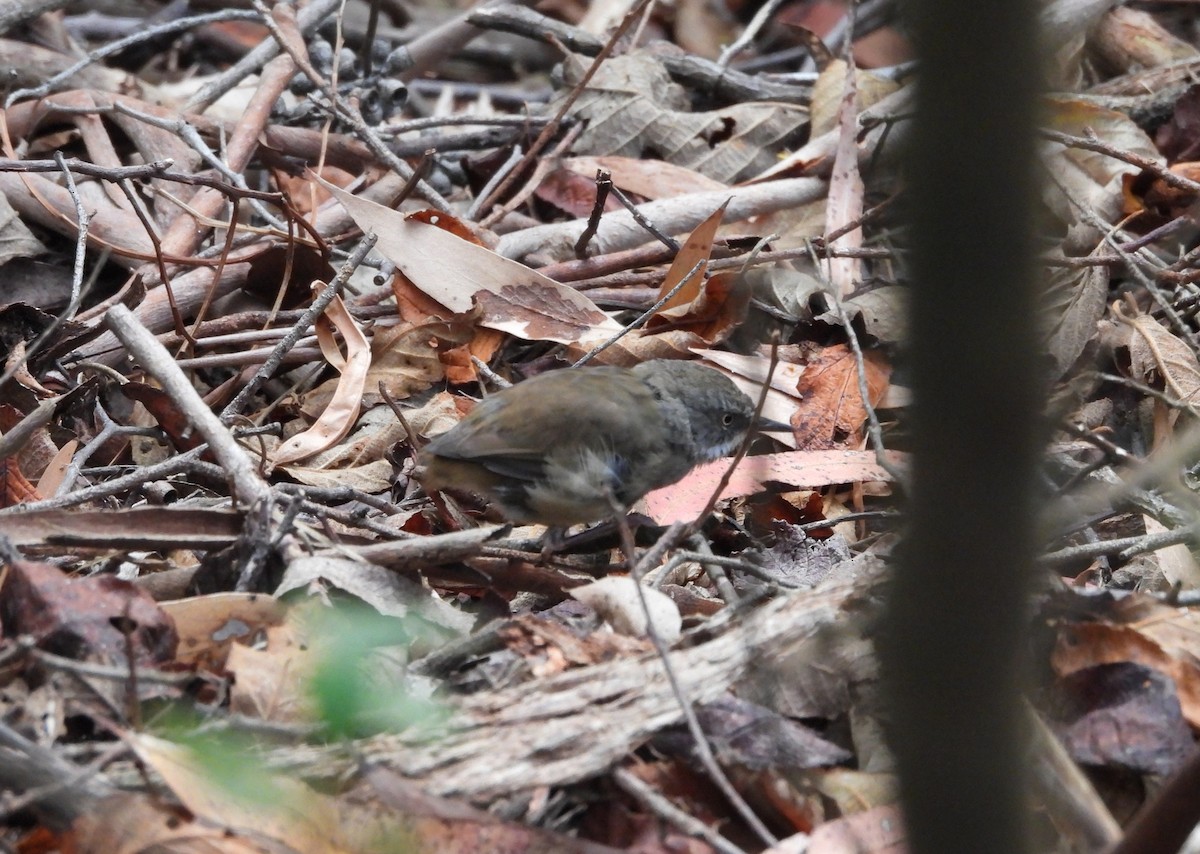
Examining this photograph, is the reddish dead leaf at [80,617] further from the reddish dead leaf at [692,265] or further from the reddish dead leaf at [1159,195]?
the reddish dead leaf at [1159,195]

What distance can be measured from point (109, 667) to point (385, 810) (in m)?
0.66

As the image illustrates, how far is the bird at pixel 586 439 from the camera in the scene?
12.4ft

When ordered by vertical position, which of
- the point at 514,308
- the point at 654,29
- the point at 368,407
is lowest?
the point at 368,407

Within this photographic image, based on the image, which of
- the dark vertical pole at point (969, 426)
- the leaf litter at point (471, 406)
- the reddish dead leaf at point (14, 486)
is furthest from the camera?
the reddish dead leaf at point (14, 486)

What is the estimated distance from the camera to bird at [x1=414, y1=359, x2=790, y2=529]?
379cm

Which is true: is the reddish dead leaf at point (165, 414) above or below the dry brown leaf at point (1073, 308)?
below

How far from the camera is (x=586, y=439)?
13.1 ft

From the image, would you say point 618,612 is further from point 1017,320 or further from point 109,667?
point 1017,320

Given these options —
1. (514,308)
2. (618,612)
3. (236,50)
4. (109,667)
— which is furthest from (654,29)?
(109,667)

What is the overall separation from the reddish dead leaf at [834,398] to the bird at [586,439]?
0.67 ft

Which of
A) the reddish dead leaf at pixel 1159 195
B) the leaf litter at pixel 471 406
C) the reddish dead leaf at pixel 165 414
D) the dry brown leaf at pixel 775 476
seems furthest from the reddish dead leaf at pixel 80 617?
the reddish dead leaf at pixel 1159 195

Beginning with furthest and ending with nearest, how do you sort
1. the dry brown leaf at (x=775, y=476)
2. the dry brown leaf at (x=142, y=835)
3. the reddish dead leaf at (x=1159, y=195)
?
the reddish dead leaf at (x=1159, y=195), the dry brown leaf at (x=775, y=476), the dry brown leaf at (x=142, y=835)

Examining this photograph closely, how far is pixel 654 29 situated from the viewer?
26.0 feet

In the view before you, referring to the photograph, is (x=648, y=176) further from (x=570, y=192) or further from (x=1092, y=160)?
(x=1092, y=160)
